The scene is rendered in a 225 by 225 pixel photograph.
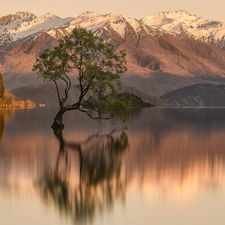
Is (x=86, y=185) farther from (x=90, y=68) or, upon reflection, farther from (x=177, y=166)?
(x=90, y=68)

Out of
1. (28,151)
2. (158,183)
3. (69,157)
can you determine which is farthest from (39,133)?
(158,183)

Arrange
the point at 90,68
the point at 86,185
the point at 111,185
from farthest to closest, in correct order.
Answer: the point at 90,68 → the point at 111,185 → the point at 86,185

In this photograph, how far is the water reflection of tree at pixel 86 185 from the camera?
25.2m

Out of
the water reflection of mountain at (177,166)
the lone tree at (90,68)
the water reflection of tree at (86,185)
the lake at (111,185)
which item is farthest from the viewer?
the lone tree at (90,68)

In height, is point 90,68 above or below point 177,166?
above

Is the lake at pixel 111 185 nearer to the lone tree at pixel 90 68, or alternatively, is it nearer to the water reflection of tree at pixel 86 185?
the water reflection of tree at pixel 86 185

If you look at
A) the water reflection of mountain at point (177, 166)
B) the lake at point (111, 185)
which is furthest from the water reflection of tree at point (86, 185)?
the water reflection of mountain at point (177, 166)

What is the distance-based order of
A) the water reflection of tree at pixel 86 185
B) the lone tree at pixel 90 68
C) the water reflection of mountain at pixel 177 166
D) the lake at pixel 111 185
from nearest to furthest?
1. the lake at pixel 111 185
2. the water reflection of tree at pixel 86 185
3. the water reflection of mountain at pixel 177 166
4. the lone tree at pixel 90 68

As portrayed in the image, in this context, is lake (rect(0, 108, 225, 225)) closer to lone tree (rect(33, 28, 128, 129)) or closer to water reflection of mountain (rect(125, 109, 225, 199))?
water reflection of mountain (rect(125, 109, 225, 199))

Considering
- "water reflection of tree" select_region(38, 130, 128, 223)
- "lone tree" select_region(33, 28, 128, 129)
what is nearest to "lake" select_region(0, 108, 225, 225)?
"water reflection of tree" select_region(38, 130, 128, 223)

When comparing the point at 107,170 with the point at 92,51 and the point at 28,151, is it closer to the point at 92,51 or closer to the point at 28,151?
the point at 28,151

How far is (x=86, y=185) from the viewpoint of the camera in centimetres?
3050

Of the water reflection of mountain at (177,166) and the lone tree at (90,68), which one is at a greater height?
the lone tree at (90,68)

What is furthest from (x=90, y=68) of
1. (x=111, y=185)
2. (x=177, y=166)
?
(x=111, y=185)
